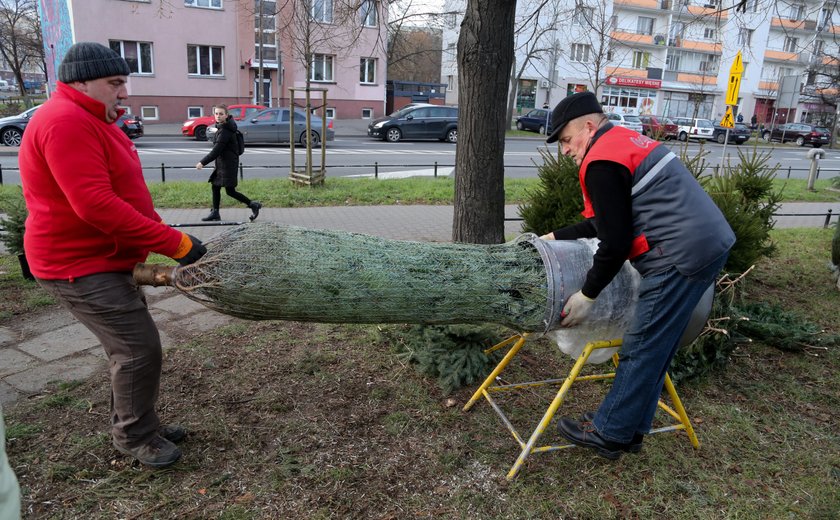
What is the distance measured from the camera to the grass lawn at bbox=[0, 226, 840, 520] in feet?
8.77

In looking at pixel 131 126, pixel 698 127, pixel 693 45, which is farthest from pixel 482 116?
pixel 693 45

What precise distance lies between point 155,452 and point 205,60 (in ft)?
96.9

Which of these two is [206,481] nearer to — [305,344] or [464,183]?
[305,344]

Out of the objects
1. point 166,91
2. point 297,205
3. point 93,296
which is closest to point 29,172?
point 93,296

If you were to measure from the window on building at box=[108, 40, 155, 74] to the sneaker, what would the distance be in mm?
27701

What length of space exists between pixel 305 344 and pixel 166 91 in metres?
27.5

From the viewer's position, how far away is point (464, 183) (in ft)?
14.6

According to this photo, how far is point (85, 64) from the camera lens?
241 centimetres

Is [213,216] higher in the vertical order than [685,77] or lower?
lower

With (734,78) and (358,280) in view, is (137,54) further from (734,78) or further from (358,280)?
(358,280)

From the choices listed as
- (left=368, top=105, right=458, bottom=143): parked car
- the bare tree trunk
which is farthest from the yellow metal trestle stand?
(left=368, top=105, right=458, bottom=143): parked car

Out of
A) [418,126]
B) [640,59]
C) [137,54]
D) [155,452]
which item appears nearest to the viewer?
[155,452]

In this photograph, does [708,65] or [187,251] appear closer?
[187,251]

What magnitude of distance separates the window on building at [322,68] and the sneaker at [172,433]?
101 feet
